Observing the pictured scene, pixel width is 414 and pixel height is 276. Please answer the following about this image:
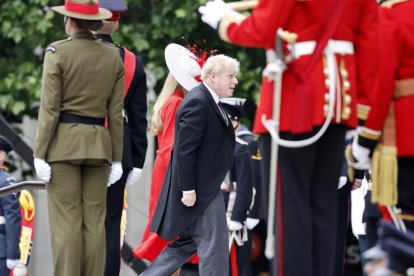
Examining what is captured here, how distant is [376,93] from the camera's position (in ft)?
21.1

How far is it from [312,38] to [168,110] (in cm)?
317

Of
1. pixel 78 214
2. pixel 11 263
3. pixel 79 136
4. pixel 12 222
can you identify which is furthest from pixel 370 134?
pixel 11 263

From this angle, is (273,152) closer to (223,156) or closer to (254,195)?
(223,156)

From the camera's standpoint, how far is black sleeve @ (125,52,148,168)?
27.7 feet

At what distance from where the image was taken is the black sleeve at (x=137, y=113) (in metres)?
8.45

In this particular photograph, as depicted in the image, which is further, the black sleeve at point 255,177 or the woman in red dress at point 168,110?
the black sleeve at point 255,177

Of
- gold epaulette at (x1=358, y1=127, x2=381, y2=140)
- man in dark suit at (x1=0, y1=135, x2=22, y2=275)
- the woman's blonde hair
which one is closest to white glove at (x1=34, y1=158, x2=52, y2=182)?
the woman's blonde hair

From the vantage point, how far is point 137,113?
8453 millimetres

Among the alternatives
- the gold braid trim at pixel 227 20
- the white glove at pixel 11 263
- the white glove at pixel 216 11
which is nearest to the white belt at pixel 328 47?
the gold braid trim at pixel 227 20

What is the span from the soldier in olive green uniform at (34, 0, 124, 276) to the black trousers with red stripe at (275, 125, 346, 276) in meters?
1.73

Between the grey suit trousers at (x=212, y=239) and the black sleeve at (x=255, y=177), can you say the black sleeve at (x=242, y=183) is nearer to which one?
the black sleeve at (x=255, y=177)

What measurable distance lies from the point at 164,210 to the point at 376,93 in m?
2.50

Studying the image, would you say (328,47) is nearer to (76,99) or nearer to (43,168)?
(76,99)

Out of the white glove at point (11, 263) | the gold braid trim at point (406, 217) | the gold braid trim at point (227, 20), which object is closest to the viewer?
the gold braid trim at point (227, 20)
